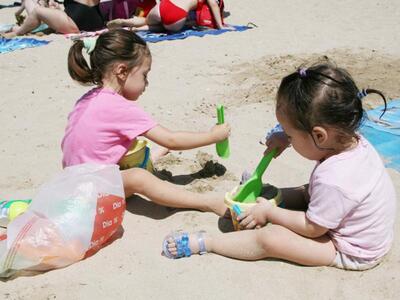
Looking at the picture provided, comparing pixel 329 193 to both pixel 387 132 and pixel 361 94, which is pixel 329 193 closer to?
pixel 361 94

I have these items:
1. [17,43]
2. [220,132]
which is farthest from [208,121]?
[17,43]

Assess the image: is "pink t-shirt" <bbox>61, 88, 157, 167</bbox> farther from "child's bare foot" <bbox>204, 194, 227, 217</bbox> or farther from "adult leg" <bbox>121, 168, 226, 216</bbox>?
"child's bare foot" <bbox>204, 194, 227, 217</bbox>

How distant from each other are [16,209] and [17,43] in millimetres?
4150

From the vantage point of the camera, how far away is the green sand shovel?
2416 mm

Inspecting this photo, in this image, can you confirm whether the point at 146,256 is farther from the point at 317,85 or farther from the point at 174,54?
the point at 174,54

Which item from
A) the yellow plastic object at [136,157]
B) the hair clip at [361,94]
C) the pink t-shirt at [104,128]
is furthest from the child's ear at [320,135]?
the yellow plastic object at [136,157]

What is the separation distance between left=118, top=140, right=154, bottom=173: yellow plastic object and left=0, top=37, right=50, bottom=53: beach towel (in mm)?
3858

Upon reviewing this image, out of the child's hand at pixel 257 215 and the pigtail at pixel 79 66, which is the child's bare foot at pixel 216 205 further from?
the pigtail at pixel 79 66

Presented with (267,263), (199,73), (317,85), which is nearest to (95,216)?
(267,263)

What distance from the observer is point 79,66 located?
8.50 ft

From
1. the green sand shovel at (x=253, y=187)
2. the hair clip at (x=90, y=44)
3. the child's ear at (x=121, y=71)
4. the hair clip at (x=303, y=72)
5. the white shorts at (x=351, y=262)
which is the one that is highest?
the hair clip at (x=303, y=72)

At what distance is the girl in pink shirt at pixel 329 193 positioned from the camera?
6.39 feet

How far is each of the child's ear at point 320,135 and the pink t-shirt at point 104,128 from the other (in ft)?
2.82

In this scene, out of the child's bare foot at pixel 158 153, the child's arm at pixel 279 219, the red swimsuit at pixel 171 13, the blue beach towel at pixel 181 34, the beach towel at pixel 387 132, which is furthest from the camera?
the red swimsuit at pixel 171 13
